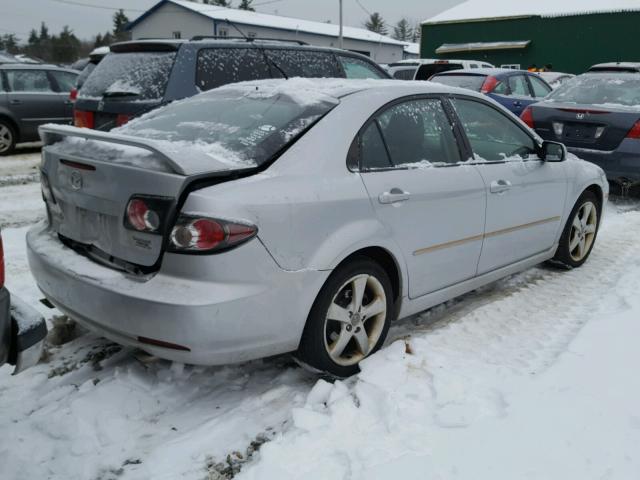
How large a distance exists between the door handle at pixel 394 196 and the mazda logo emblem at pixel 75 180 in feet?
5.02

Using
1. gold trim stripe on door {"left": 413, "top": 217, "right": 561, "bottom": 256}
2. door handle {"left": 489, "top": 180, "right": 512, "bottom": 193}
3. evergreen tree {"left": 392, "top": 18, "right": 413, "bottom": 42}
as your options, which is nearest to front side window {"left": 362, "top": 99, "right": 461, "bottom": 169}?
door handle {"left": 489, "top": 180, "right": 512, "bottom": 193}

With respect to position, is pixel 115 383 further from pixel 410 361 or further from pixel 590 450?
pixel 590 450

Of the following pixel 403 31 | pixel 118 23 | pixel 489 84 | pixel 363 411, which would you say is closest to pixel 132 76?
pixel 363 411

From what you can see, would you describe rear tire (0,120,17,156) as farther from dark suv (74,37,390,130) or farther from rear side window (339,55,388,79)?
rear side window (339,55,388,79)

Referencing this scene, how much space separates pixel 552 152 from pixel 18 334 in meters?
3.94

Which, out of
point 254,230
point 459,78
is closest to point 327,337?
point 254,230

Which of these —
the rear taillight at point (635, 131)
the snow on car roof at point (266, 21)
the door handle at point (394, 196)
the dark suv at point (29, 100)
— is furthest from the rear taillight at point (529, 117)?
the snow on car roof at point (266, 21)

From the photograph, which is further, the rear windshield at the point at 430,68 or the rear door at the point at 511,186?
the rear windshield at the point at 430,68

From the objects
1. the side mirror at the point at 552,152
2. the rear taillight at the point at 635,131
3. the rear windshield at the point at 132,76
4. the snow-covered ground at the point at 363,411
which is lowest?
the snow-covered ground at the point at 363,411

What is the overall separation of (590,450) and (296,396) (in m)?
1.36

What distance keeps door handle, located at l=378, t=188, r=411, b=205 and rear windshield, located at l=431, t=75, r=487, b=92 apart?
7.80 meters

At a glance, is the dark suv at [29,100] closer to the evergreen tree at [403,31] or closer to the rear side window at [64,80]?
the rear side window at [64,80]

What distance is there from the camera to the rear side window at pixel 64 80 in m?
11.3

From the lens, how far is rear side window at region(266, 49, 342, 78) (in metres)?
6.51
